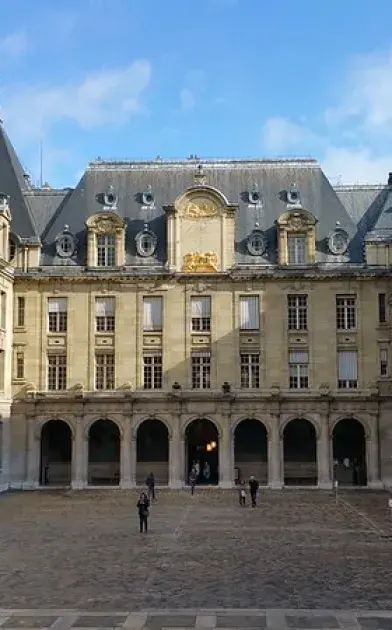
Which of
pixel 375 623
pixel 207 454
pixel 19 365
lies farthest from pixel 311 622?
pixel 19 365

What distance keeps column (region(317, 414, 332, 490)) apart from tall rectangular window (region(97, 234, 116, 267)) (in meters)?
19.1

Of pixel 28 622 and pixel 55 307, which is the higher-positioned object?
pixel 55 307

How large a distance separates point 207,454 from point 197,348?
811 cm

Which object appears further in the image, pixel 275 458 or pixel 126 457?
pixel 126 457

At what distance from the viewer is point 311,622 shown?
63.4 feet

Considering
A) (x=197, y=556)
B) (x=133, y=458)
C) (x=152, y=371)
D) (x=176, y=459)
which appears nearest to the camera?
(x=197, y=556)

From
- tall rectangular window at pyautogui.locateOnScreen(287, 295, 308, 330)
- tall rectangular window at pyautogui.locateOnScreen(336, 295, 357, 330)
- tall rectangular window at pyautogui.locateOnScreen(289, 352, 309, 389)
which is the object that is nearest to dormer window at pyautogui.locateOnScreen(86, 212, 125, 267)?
tall rectangular window at pyautogui.locateOnScreen(287, 295, 308, 330)

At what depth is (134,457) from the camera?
6162 cm

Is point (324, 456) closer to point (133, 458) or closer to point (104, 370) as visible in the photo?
point (133, 458)

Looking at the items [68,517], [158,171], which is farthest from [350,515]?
[158,171]

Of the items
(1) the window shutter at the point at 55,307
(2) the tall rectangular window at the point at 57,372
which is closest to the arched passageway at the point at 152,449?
(2) the tall rectangular window at the point at 57,372

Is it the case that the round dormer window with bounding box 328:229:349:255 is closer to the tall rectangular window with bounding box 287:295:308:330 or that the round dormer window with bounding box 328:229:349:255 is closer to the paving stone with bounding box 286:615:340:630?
the tall rectangular window with bounding box 287:295:308:330

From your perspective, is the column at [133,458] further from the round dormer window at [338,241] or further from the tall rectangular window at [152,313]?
the round dormer window at [338,241]

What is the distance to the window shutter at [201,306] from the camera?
63619mm
